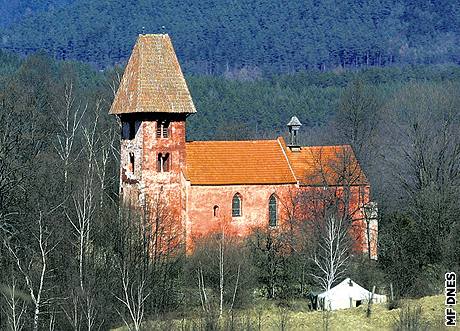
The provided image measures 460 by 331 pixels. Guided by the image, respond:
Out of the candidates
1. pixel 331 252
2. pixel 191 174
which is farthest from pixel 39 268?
pixel 191 174

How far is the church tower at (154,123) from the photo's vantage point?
54.8m

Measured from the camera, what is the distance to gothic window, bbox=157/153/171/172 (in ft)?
182

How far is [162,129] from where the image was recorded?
55344mm

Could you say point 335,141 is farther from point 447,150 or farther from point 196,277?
point 196,277

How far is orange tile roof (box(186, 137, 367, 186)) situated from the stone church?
43 millimetres

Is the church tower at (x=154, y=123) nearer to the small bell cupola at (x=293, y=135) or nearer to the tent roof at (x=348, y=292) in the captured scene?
the small bell cupola at (x=293, y=135)

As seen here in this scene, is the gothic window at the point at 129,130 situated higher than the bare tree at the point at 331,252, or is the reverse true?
the gothic window at the point at 129,130

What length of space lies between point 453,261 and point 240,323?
13.6 meters

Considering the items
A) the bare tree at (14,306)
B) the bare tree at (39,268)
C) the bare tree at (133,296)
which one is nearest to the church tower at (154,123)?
the bare tree at (39,268)

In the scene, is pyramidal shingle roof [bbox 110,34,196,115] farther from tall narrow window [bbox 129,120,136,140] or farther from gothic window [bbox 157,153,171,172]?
gothic window [bbox 157,153,171,172]

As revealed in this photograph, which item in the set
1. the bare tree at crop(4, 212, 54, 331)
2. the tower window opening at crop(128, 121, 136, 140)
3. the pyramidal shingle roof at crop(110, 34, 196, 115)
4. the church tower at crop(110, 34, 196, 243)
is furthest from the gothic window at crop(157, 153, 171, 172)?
the bare tree at crop(4, 212, 54, 331)

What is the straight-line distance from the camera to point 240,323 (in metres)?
40.7

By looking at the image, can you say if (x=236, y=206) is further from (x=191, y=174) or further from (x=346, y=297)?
(x=346, y=297)

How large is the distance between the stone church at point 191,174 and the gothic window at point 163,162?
4 centimetres
